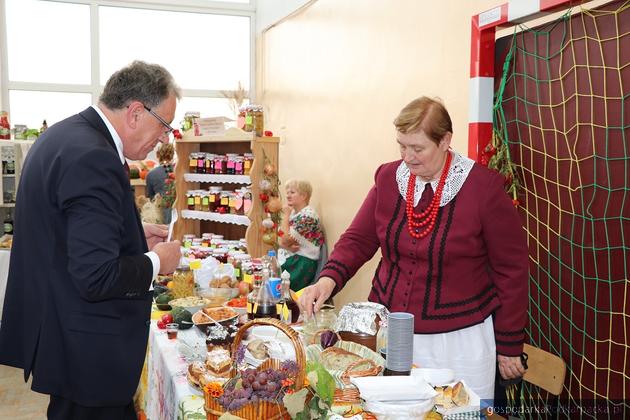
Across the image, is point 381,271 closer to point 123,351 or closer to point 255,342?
point 255,342

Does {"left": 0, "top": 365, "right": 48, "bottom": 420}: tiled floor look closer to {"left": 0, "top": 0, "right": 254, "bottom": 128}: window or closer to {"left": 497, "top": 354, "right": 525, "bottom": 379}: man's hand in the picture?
{"left": 497, "top": 354, "right": 525, "bottom": 379}: man's hand

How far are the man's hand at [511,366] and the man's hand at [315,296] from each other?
65 cm

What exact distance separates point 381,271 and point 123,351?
966mm

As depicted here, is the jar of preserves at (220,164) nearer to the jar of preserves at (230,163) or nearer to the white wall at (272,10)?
the jar of preserves at (230,163)

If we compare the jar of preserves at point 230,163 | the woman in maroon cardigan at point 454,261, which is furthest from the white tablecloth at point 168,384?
the jar of preserves at point 230,163

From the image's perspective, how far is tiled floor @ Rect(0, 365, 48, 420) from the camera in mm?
3633

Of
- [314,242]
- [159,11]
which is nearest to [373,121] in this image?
[314,242]

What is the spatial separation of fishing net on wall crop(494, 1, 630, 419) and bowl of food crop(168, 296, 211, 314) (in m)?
1.40

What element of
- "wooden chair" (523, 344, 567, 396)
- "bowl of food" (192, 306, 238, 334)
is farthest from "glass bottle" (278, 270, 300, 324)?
"wooden chair" (523, 344, 567, 396)

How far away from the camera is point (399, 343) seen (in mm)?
1542

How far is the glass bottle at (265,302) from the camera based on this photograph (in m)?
2.22

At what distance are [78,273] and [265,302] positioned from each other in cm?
83

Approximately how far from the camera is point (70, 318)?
1.67 metres

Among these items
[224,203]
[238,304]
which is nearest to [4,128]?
[224,203]
